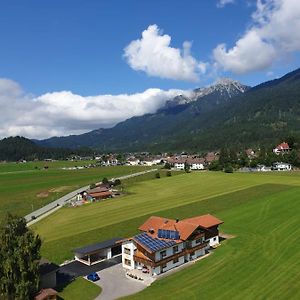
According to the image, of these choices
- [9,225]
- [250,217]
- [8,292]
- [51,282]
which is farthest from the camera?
[250,217]

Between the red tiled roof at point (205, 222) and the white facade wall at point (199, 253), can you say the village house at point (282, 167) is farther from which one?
the white facade wall at point (199, 253)

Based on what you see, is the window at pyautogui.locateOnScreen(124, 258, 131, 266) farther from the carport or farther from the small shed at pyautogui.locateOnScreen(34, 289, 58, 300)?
the small shed at pyautogui.locateOnScreen(34, 289, 58, 300)

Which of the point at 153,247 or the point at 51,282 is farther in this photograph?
the point at 153,247

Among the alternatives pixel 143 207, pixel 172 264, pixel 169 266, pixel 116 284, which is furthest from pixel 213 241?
pixel 143 207

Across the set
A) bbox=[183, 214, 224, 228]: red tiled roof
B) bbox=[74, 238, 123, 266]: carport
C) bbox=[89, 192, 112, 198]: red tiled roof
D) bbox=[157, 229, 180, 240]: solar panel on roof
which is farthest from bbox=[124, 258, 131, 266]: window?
bbox=[89, 192, 112, 198]: red tiled roof

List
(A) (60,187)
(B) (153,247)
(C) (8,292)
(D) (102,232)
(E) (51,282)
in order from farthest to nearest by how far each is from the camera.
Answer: (A) (60,187)
(D) (102,232)
(B) (153,247)
(E) (51,282)
(C) (8,292)

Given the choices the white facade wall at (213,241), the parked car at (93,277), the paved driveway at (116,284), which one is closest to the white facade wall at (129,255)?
the paved driveway at (116,284)

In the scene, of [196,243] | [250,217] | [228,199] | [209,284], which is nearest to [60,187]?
[228,199]

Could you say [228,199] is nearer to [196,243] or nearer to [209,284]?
[196,243]

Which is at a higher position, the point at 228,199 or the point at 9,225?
the point at 9,225
